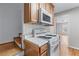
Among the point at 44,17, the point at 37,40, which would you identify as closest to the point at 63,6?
the point at 44,17

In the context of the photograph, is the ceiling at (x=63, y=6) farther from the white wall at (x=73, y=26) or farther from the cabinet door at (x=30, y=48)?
the cabinet door at (x=30, y=48)

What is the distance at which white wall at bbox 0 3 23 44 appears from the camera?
107 centimetres

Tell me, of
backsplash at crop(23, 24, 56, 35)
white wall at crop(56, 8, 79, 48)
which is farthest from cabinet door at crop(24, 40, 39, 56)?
white wall at crop(56, 8, 79, 48)

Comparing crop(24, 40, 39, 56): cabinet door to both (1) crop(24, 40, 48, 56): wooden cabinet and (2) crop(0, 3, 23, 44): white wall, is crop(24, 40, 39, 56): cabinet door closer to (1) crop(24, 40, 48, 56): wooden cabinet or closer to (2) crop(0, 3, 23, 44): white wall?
(1) crop(24, 40, 48, 56): wooden cabinet

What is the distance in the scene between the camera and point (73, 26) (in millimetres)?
1243

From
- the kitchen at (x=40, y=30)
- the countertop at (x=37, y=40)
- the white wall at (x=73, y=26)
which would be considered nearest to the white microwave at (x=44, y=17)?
the kitchen at (x=40, y=30)

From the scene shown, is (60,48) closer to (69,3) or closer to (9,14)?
(69,3)

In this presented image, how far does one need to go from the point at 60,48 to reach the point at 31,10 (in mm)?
610

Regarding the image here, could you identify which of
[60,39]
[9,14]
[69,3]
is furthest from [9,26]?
[69,3]

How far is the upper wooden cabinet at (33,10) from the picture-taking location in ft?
3.87

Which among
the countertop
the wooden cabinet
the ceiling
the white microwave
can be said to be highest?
the ceiling

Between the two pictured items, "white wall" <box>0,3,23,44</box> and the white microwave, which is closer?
"white wall" <box>0,3,23,44</box>

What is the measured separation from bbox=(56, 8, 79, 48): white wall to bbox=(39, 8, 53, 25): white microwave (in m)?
0.12

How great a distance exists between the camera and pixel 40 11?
1.23 meters
